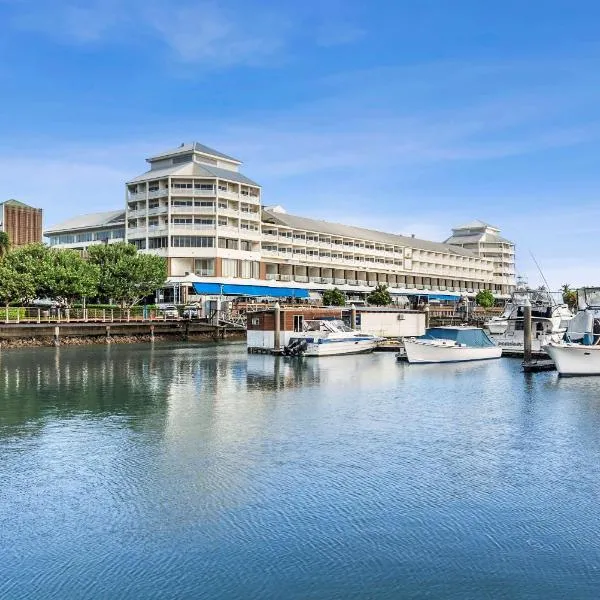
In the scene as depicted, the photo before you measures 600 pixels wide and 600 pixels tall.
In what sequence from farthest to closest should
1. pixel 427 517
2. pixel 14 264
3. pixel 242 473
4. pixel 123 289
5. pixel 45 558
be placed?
pixel 123 289
pixel 14 264
pixel 242 473
pixel 427 517
pixel 45 558

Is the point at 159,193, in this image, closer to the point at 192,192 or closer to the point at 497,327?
the point at 192,192

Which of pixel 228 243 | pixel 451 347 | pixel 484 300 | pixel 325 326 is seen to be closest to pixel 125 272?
pixel 228 243

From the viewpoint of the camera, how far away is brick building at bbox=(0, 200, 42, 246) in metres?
135

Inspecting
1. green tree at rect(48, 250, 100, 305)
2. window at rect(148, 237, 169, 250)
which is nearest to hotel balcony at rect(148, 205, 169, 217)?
window at rect(148, 237, 169, 250)

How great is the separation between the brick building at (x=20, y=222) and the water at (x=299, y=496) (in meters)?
110

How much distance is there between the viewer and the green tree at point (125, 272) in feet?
289

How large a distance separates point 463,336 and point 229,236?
55.5 meters

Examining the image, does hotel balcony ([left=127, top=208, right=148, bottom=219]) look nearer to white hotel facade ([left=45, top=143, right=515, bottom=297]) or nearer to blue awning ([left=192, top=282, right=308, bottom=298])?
white hotel facade ([left=45, top=143, right=515, bottom=297])

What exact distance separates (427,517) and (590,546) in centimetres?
339

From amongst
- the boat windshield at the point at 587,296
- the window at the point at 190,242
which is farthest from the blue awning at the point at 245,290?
the boat windshield at the point at 587,296

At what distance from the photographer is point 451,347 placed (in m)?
52.5

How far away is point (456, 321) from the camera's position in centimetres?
10562

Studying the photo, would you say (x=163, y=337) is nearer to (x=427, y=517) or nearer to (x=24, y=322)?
(x=24, y=322)

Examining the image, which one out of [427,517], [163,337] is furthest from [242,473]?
[163,337]
